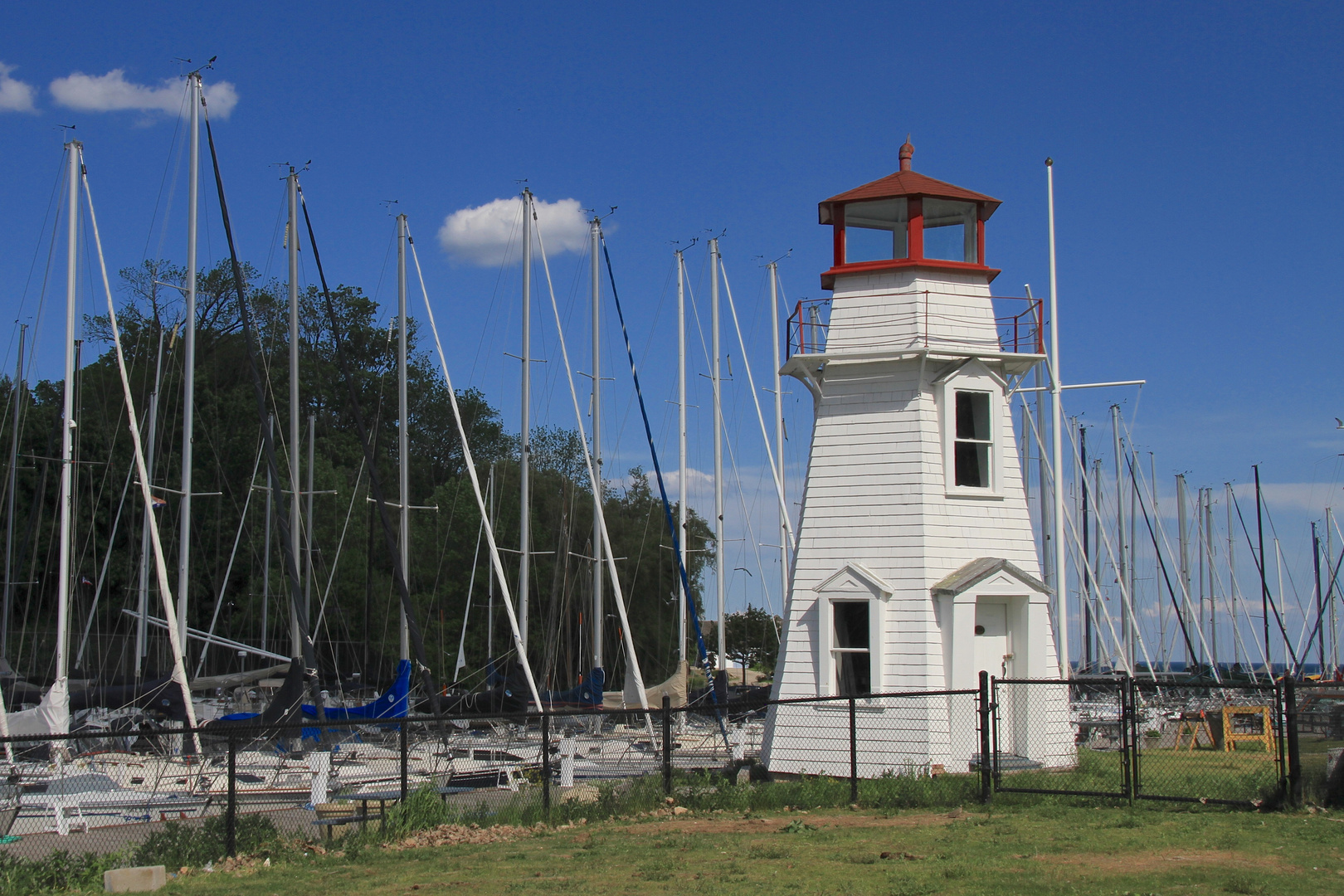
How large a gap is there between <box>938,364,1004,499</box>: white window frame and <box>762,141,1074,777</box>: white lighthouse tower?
0.03 meters

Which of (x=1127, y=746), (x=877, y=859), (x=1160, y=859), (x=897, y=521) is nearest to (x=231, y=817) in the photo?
(x=877, y=859)

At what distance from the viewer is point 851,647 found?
18766 mm

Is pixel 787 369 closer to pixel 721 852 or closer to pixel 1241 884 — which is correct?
pixel 721 852

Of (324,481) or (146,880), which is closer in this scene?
(146,880)

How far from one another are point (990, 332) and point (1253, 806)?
28.5ft

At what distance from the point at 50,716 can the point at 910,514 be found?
14.6 meters

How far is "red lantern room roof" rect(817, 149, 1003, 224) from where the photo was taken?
63.5 ft

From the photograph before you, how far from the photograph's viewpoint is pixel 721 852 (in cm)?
1169

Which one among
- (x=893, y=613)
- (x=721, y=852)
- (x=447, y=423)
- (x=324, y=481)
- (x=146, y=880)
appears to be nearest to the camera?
(x=146, y=880)

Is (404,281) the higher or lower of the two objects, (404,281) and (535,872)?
the higher

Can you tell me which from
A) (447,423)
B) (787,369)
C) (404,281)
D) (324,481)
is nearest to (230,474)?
(324,481)

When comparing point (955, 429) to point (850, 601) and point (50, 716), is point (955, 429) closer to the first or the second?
point (850, 601)

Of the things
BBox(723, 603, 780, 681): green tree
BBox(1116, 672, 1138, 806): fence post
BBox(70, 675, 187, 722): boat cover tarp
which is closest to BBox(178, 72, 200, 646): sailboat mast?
BBox(70, 675, 187, 722): boat cover tarp

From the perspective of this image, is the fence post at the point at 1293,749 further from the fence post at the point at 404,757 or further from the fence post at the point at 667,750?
the fence post at the point at 404,757
